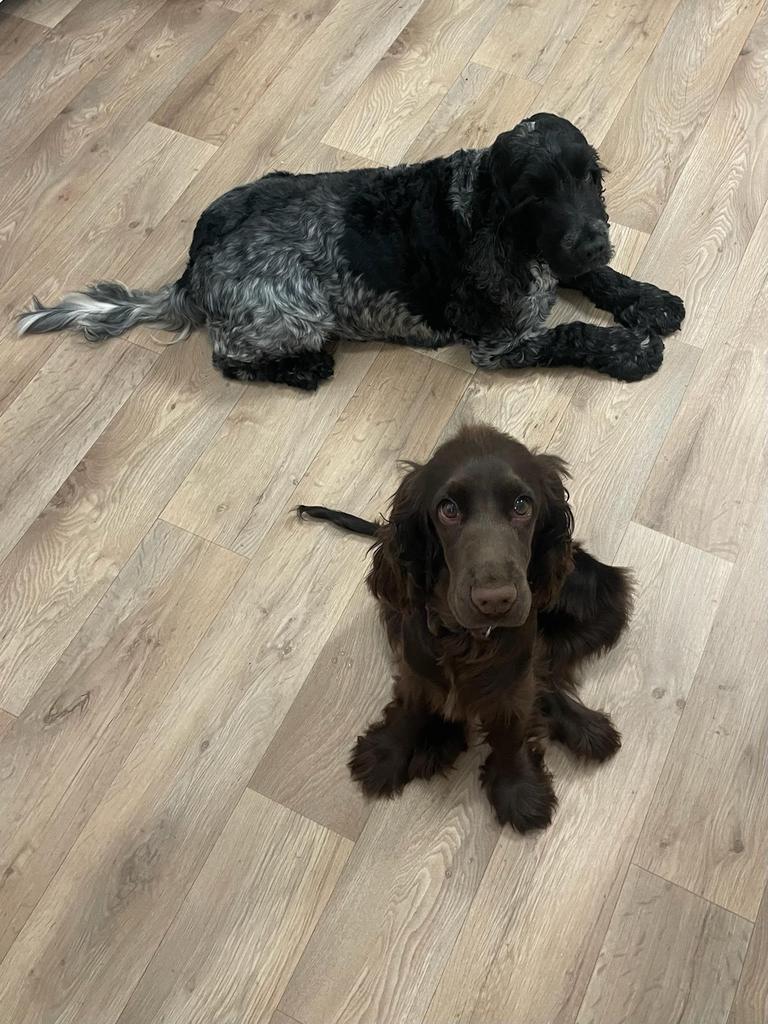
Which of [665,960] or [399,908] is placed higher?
[399,908]

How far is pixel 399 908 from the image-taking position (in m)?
1.87

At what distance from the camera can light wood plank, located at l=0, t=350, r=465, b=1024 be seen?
6.07 feet

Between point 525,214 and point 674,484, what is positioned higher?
point 525,214

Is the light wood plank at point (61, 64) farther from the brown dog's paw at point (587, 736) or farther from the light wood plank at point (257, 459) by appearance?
the brown dog's paw at point (587, 736)

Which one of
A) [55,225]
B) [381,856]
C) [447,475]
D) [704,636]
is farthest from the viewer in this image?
[55,225]

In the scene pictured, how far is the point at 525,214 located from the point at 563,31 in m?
1.32

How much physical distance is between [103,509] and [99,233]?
3.14 ft

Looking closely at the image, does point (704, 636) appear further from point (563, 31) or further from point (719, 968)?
point (563, 31)

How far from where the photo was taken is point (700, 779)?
197cm

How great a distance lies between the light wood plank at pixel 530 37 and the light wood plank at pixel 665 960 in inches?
98.0

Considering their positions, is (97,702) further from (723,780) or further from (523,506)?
(723,780)

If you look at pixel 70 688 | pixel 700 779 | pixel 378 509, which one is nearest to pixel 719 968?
pixel 700 779

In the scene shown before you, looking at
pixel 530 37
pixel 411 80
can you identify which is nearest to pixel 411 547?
pixel 411 80

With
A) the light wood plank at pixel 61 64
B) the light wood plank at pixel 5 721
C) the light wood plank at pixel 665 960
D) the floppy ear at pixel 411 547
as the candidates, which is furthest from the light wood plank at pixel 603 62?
the light wood plank at pixel 5 721
